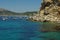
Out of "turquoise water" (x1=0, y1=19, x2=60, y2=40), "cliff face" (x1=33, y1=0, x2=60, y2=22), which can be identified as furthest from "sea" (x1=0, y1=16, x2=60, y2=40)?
"cliff face" (x1=33, y1=0, x2=60, y2=22)

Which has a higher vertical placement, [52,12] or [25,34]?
[52,12]

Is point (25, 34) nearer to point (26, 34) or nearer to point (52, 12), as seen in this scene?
point (26, 34)

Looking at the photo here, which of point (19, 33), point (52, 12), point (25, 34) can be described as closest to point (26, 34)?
point (25, 34)

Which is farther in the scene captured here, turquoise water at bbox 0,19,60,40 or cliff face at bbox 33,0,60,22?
cliff face at bbox 33,0,60,22

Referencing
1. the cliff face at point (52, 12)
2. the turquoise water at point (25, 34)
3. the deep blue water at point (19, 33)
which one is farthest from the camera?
the cliff face at point (52, 12)

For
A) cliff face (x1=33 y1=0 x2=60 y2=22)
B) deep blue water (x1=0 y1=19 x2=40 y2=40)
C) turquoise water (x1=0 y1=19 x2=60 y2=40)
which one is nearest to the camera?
turquoise water (x1=0 y1=19 x2=60 y2=40)

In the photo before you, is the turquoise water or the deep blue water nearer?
the turquoise water

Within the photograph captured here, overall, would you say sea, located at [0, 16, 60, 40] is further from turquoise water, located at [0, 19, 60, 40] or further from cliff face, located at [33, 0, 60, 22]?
cliff face, located at [33, 0, 60, 22]

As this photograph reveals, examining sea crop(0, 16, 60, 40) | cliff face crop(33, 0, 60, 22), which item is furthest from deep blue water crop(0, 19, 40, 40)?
cliff face crop(33, 0, 60, 22)

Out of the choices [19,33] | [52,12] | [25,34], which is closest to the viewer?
[25,34]

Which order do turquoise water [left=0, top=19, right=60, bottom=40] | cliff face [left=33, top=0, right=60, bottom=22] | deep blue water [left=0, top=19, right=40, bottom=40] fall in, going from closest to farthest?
turquoise water [left=0, top=19, right=60, bottom=40] → deep blue water [left=0, top=19, right=40, bottom=40] → cliff face [left=33, top=0, right=60, bottom=22]

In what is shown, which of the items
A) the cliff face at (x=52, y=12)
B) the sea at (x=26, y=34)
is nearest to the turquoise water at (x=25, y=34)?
the sea at (x=26, y=34)

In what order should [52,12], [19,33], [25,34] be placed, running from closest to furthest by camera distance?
[25,34] < [19,33] < [52,12]

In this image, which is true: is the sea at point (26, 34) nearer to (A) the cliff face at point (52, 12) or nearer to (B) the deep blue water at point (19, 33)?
(B) the deep blue water at point (19, 33)
